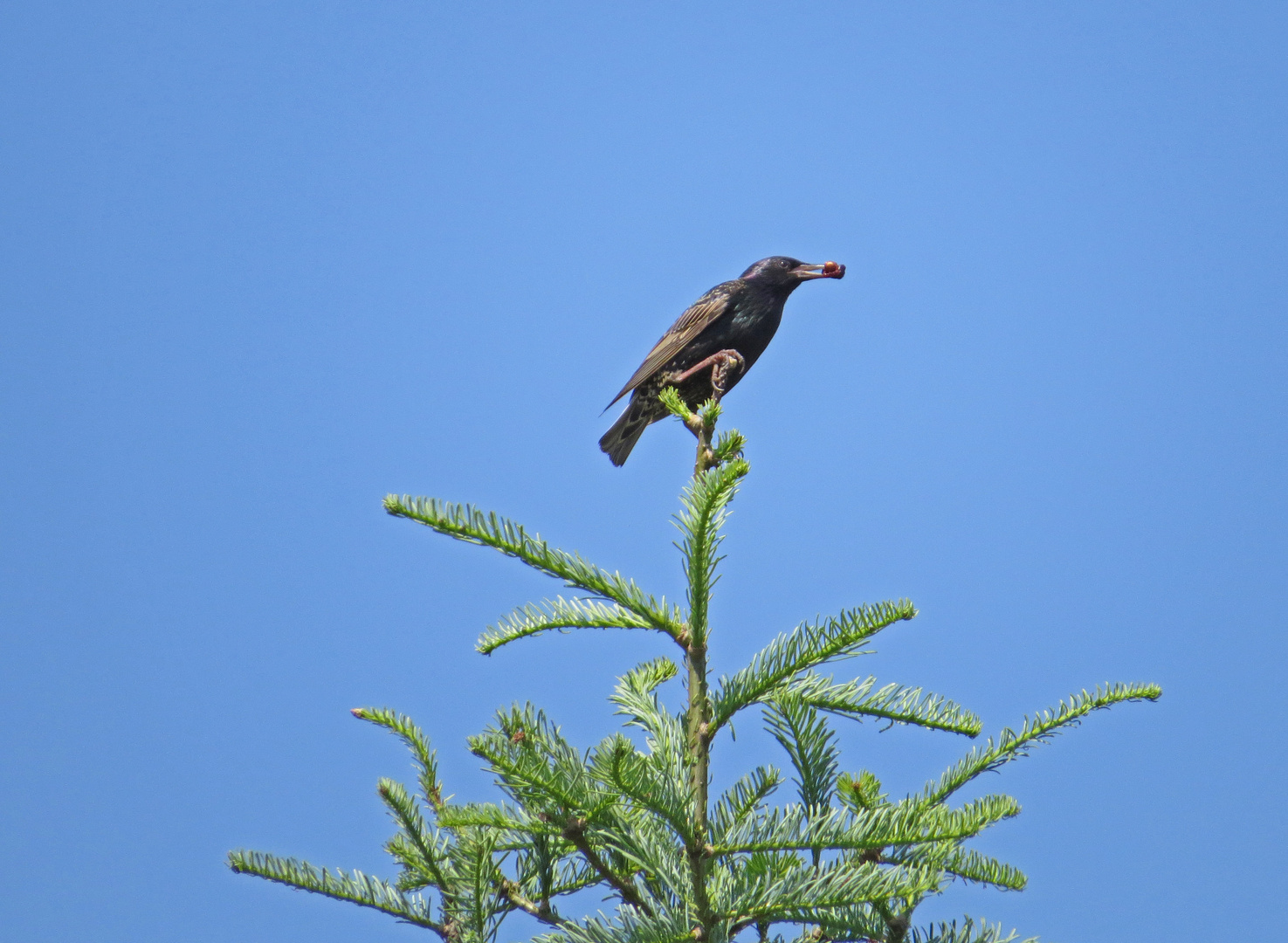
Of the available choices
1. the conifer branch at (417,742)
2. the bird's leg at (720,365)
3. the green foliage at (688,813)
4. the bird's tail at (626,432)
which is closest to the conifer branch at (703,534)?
the green foliage at (688,813)

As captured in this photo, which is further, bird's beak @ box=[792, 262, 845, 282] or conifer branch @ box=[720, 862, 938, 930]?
bird's beak @ box=[792, 262, 845, 282]

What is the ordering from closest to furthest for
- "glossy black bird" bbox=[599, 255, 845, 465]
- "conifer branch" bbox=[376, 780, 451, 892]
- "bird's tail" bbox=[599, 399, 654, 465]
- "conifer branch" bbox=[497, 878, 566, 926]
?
"conifer branch" bbox=[376, 780, 451, 892], "conifer branch" bbox=[497, 878, 566, 926], "glossy black bird" bbox=[599, 255, 845, 465], "bird's tail" bbox=[599, 399, 654, 465]

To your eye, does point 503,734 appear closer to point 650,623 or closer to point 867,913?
point 650,623

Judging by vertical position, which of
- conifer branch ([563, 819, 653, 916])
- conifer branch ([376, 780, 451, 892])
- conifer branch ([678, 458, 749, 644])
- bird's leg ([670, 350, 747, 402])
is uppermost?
bird's leg ([670, 350, 747, 402])

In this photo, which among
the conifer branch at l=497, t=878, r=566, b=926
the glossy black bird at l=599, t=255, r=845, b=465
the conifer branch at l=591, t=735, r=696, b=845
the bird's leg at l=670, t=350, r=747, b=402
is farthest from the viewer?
the glossy black bird at l=599, t=255, r=845, b=465

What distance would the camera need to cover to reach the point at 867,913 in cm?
205

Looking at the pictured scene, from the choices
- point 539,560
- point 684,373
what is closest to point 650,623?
point 539,560

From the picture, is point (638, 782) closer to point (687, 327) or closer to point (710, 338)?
point (710, 338)

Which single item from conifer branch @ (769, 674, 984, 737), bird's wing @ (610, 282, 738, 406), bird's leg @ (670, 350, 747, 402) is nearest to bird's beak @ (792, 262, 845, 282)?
bird's wing @ (610, 282, 738, 406)

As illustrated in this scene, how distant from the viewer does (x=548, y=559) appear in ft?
6.80

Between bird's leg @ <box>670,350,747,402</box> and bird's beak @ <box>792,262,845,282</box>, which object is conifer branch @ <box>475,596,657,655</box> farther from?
bird's beak @ <box>792,262,845,282</box>

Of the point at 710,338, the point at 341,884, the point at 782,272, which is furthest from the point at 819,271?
the point at 341,884

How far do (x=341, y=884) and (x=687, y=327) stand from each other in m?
5.12

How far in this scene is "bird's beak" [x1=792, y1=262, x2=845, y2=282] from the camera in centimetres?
657
